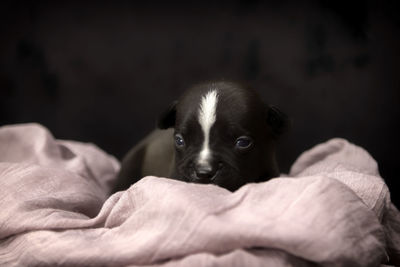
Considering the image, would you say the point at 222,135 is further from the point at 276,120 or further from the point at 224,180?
the point at 276,120

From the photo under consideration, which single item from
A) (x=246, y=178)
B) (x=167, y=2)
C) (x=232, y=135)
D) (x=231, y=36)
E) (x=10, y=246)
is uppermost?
(x=167, y=2)

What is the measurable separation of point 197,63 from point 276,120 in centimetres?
106

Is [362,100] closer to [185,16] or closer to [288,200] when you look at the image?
[185,16]

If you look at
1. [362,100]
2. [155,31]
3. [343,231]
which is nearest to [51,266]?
[343,231]

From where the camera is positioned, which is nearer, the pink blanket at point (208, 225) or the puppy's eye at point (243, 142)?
the pink blanket at point (208, 225)

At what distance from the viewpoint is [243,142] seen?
1.82 meters

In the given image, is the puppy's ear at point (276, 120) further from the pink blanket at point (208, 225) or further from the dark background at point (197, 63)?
the dark background at point (197, 63)

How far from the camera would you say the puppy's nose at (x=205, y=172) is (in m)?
1.71

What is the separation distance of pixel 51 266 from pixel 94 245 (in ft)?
0.47

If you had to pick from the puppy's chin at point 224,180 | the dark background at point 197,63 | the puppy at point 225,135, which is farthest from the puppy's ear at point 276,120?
the dark background at point 197,63

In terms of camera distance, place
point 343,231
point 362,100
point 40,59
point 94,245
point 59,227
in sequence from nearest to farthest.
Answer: point 343,231 → point 94,245 → point 59,227 → point 362,100 → point 40,59

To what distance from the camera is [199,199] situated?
1.44m

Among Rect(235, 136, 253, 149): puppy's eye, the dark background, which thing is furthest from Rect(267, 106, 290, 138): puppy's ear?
the dark background

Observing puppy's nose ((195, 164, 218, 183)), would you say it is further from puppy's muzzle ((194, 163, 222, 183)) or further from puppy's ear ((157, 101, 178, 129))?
puppy's ear ((157, 101, 178, 129))
